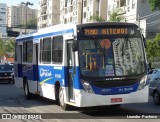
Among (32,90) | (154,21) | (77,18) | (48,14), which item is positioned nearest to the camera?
(32,90)

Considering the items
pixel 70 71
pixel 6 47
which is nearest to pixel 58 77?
pixel 70 71

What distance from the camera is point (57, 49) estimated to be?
49.0 feet

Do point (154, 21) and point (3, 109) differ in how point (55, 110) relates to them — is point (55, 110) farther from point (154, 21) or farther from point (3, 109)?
point (154, 21)

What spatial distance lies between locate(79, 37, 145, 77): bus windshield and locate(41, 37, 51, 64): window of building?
332 centimetres

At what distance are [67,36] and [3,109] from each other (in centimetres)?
372

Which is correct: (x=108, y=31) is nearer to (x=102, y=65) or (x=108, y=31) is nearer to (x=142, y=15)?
(x=102, y=65)

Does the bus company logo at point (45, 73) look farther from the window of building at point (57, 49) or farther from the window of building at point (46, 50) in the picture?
the window of building at point (57, 49)

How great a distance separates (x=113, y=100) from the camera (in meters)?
12.7

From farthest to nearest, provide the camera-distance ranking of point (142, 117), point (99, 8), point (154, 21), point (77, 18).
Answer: point (77, 18)
point (99, 8)
point (154, 21)
point (142, 117)

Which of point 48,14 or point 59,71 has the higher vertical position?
point 48,14

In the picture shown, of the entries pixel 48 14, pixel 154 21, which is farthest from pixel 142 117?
pixel 48 14

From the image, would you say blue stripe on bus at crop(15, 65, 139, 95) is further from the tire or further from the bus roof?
the tire

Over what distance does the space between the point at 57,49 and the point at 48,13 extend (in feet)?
350

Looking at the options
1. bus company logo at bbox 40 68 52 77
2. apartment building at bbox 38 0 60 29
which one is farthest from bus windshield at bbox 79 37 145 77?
apartment building at bbox 38 0 60 29
